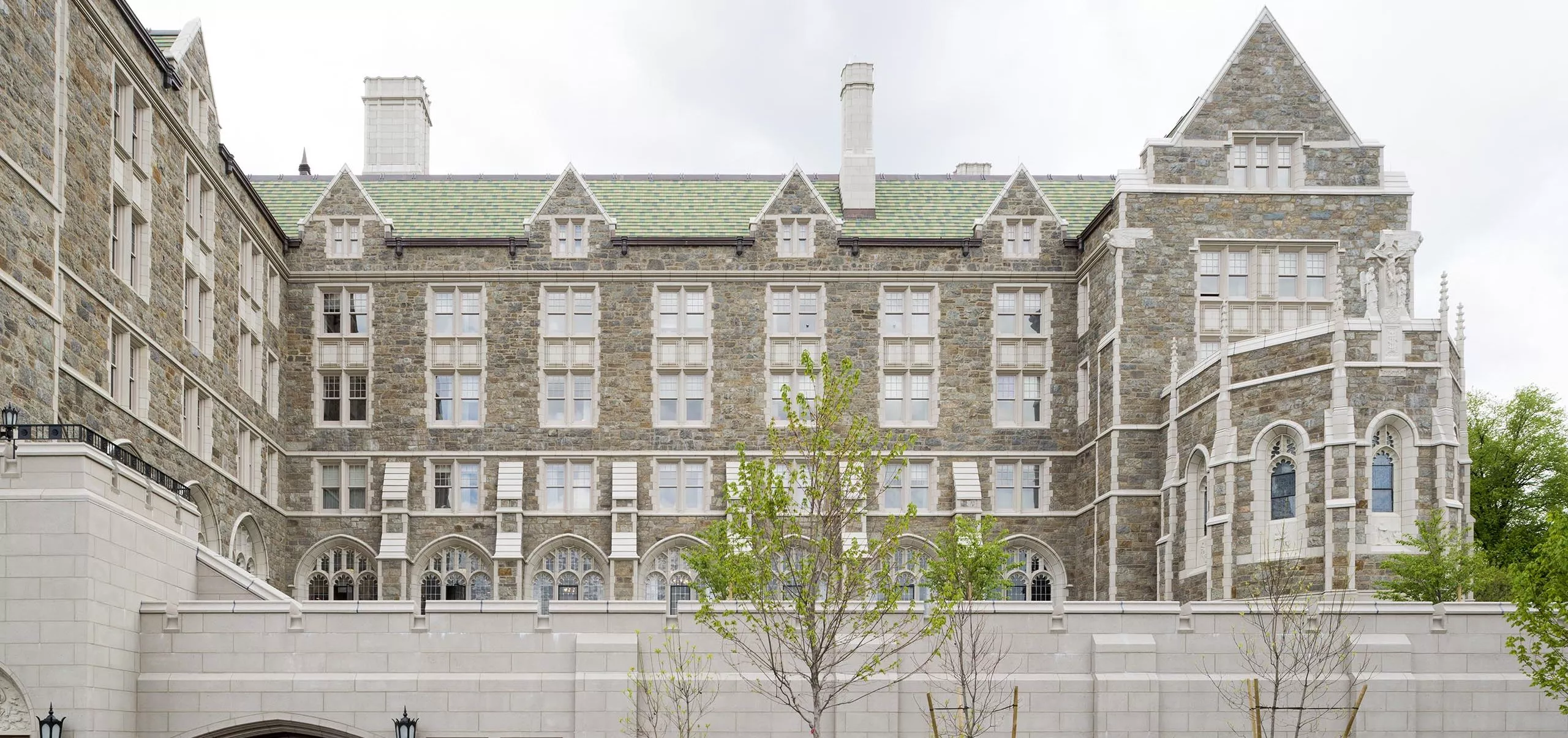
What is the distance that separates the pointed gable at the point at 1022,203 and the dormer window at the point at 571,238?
36.1 ft

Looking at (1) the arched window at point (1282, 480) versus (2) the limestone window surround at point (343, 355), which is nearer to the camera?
(1) the arched window at point (1282, 480)

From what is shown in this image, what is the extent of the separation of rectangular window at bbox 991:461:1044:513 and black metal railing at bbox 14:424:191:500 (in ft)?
78.2

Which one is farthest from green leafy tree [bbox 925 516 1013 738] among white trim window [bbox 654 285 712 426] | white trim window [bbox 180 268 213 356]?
white trim window [bbox 654 285 712 426]

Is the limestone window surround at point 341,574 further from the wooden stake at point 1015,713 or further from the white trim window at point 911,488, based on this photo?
the wooden stake at point 1015,713

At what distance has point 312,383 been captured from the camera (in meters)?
47.2

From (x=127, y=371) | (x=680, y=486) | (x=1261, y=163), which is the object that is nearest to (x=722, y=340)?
(x=680, y=486)

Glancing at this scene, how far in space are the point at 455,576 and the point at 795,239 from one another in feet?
43.2

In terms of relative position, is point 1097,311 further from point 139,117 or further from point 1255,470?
point 139,117

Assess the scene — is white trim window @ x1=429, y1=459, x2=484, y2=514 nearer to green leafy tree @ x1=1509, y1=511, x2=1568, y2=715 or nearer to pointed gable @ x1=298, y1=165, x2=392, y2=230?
pointed gable @ x1=298, y1=165, x2=392, y2=230

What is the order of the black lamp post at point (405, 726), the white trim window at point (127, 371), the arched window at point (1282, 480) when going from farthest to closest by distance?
the arched window at point (1282, 480), the white trim window at point (127, 371), the black lamp post at point (405, 726)

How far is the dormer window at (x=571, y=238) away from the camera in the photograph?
1877 inches

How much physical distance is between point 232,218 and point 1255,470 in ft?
82.4

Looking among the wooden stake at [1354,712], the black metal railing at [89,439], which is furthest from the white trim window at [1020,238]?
the black metal railing at [89,439]

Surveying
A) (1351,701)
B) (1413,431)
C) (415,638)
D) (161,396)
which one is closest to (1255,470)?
(1413,431)
